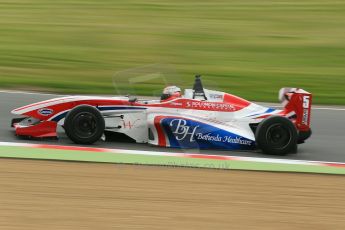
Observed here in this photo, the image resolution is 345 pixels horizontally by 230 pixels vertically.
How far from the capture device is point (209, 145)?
925 centimetres

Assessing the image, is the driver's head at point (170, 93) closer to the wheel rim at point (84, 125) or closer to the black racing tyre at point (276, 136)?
the wheel rim at point (84, 125)

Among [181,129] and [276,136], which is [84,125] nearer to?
[181,129]

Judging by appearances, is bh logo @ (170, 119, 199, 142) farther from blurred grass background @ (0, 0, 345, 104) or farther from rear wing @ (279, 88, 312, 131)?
rear wing @ (279, 88, 312, 131)

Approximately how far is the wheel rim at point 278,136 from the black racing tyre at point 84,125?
213cm

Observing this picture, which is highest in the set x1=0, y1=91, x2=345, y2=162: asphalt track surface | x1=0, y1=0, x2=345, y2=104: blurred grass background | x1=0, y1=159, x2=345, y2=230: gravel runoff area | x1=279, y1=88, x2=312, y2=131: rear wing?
x1=0, y1=0, x2=345, y2=104: blurred grass background

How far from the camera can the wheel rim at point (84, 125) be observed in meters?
9.00

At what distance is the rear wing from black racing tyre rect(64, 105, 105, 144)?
2460 millimetres

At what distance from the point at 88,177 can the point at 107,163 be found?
741mm

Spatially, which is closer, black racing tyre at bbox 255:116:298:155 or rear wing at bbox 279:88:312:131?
black racing tyre at bbox 255:116:298:155

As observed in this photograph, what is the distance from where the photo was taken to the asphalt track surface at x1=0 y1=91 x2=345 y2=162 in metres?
9.24

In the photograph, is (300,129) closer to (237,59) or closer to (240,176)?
(240,176)

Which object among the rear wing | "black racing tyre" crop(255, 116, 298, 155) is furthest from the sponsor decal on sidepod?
the rear wing

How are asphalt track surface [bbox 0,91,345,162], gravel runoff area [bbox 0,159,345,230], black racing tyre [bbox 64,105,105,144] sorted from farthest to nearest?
asphalt track surface [bbox 0,91,345,162] → black racing tyre [bbox 64,105,105,144] → gravel runoff area [bbox 0,159,345,230]

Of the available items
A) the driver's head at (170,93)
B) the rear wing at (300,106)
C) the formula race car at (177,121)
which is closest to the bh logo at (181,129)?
the formula race car at (177,121)
